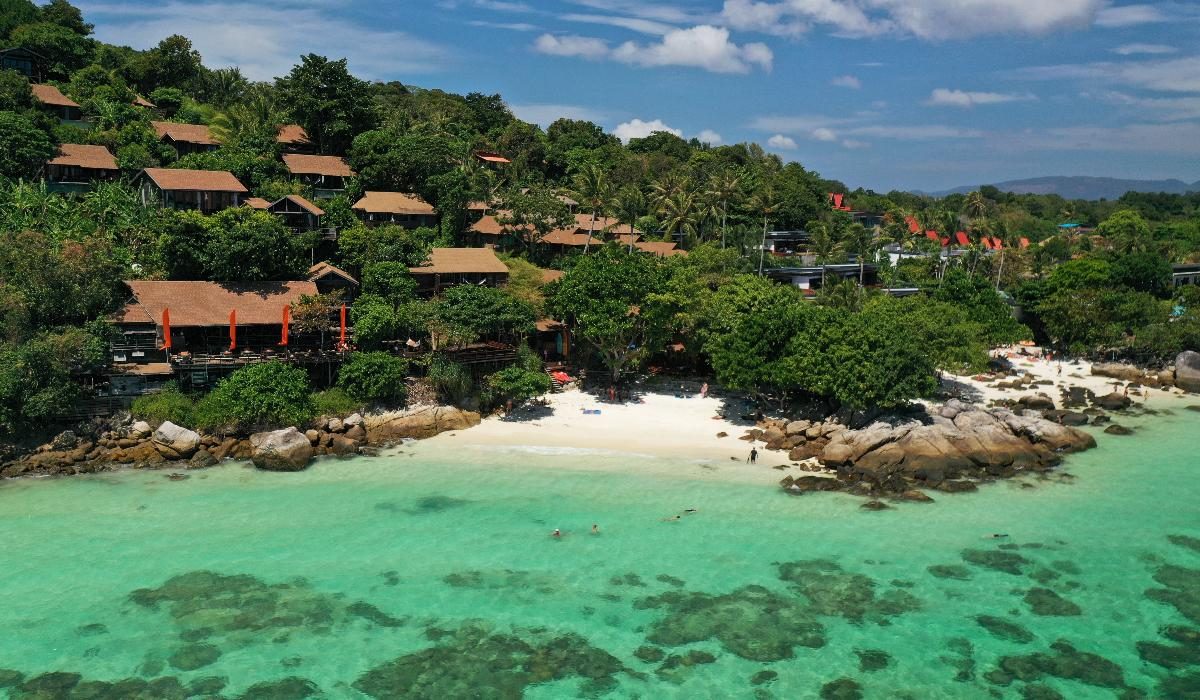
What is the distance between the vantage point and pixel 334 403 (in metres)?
42.2

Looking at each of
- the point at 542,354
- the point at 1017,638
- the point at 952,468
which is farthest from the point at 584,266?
the point at 1017,638

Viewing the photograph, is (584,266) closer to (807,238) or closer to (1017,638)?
(1017,638)

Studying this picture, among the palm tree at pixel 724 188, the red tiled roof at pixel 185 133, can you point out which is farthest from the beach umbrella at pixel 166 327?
the palm tree at pixel 724 188

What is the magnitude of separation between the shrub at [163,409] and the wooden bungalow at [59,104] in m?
41.0

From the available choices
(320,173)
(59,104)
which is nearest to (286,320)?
(320,173)

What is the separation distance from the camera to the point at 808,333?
138 feet

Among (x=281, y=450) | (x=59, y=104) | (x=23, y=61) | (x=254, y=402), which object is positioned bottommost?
(x=281, y=450)

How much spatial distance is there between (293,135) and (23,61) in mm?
27990

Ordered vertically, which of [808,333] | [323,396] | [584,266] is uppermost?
[584,266]

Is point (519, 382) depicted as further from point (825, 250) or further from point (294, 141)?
point (294, 141)

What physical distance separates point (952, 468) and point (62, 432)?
42172 mm

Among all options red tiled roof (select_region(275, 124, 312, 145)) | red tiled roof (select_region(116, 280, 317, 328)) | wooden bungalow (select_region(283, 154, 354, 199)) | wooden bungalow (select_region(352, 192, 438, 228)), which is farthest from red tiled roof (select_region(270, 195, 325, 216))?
red tiled roof (select_region(275, 124, 312, 145))

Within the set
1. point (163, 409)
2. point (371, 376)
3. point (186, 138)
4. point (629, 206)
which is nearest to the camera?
point (163, 409)

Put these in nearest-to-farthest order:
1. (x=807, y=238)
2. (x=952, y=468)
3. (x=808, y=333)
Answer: (x=952, y=468), (x=808, y=333), (x=807, y=238)
